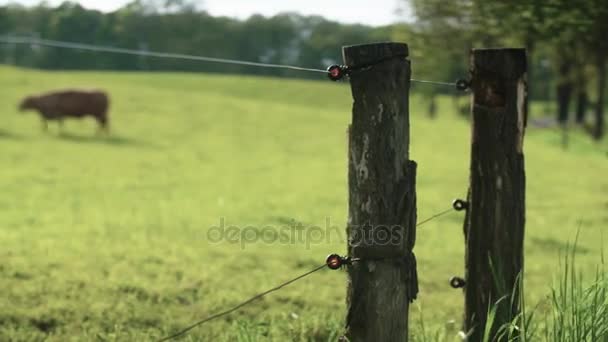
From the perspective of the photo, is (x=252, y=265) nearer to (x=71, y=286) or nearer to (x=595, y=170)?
(x=71, y=286)

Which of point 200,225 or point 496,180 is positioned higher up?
point 496,180

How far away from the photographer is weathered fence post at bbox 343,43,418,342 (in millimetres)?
2729

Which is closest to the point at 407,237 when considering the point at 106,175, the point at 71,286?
the point at 71,286

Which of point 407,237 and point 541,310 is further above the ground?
point 407,237

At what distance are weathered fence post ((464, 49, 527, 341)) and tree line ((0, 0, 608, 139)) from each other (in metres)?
2.49

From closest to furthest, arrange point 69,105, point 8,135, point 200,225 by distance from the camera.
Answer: point 200,225, point 8,135, point 69,105

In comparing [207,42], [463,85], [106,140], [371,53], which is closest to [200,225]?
[463,85]

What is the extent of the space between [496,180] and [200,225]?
607cm

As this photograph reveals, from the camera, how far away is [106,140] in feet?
66.7

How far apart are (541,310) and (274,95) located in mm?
57320

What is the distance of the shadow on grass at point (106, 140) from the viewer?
19.7 metres

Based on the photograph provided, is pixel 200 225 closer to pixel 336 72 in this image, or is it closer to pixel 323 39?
pixel 336 72

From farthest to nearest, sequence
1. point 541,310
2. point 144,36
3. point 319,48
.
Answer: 1. point 319,48
2. point 144,36
3. point 541,310

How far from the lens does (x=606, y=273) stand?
3.55 m
